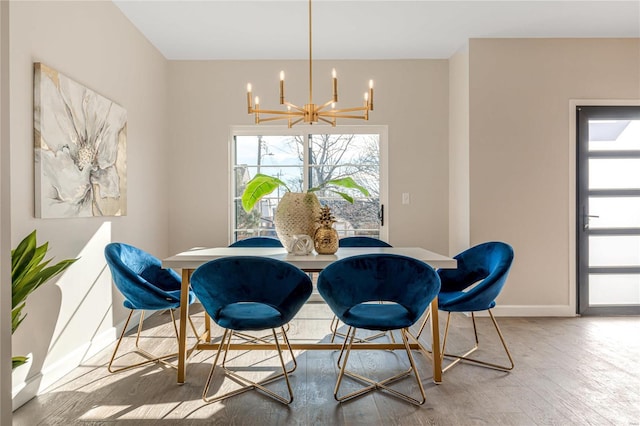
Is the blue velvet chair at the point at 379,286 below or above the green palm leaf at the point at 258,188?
below

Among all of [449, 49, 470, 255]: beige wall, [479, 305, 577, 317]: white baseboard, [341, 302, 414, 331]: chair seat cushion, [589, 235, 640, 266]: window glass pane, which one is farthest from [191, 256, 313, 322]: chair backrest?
[589, 235, 640, 266]: window glass pane

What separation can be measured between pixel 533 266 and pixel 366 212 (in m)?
1.76

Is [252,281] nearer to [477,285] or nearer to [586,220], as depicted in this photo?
[477,285]

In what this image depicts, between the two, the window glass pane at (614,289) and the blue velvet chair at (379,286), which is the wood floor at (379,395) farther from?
the window glass pane at (614,289)

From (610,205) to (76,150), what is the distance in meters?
4.63

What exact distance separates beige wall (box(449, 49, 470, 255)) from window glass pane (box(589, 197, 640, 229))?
120cm

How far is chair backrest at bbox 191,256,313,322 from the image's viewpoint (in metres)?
2.20

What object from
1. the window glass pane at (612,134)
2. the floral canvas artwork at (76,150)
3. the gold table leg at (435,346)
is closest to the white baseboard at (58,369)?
the floral canvas artwork at (76,150)

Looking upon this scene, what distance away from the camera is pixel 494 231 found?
4.24 meters

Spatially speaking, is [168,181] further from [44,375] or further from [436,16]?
[436,16]

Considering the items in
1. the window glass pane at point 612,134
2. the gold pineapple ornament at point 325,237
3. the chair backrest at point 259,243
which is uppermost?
the window glass pane at point 612,134

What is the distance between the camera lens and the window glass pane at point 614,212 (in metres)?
4.25

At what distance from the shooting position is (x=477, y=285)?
2.99 m

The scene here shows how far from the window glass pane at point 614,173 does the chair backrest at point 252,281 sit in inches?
136
